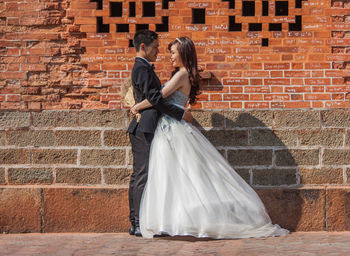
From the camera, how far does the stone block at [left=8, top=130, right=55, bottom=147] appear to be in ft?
19.7

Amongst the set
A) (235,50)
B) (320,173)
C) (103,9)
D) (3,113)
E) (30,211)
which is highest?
(103,9)

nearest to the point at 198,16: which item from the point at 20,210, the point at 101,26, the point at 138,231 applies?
the point at 101,26

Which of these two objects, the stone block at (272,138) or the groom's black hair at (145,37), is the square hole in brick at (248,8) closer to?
the groom's black hair at (145,37)

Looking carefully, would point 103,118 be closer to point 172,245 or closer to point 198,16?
point 198,16

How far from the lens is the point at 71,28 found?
5996mm

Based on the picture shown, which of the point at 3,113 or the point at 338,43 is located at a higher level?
the point at 338,43

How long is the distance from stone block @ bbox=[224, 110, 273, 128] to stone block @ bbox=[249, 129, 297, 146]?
0.25 feet

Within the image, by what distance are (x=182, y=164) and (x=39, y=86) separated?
72.7 inches

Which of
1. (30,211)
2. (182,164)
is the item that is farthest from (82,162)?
(182,164)

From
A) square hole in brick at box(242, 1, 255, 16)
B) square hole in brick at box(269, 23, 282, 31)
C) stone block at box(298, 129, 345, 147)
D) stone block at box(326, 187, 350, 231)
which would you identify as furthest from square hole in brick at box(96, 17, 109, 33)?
stone block at box(326, 187, 350, 231)

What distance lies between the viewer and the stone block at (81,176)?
19.5 ft

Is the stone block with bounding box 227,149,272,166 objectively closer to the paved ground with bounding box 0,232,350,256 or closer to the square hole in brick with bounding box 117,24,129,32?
the paved ground with bounding box 0,232,350,256

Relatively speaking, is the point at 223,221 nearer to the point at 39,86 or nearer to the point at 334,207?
the point at 334,207

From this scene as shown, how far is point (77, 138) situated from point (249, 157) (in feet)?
5.97
